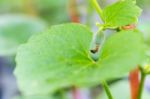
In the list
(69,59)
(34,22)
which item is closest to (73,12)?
(34,22)

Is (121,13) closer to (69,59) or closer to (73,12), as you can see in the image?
(69,59)

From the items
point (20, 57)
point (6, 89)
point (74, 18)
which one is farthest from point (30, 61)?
point (6, 89)

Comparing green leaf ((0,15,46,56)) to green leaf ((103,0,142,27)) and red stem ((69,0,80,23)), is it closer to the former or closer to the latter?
red stem ((69,0,80,23))

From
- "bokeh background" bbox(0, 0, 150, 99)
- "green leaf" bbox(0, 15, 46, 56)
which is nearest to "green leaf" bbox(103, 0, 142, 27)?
"bokeh background" bbox(0, 0, 150, 99)

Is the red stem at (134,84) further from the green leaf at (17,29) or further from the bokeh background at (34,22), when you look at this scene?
the green leaf at (17,29)

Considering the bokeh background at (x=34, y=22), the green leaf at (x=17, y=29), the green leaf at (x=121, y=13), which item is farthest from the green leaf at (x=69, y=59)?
the green leaf at (x=17, y=29)

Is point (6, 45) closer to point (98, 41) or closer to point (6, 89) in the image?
point (6, 89)
